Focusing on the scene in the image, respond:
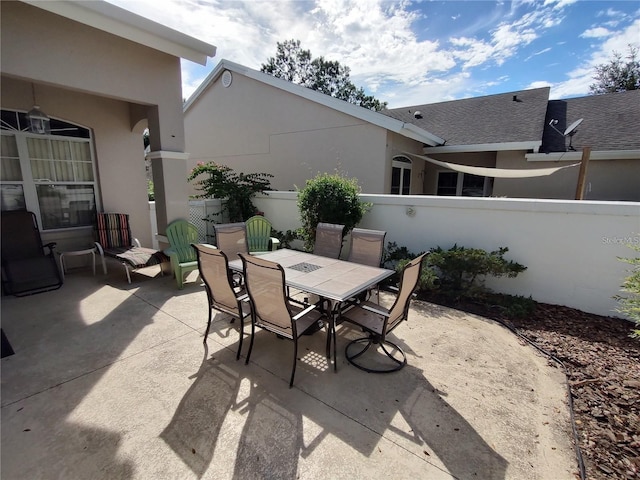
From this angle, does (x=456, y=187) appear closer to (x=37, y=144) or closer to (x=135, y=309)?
(x=135, y=309)

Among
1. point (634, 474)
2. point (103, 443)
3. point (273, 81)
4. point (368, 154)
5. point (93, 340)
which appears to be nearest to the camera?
point (634, 474)

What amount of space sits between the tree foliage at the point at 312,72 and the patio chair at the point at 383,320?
104 feet

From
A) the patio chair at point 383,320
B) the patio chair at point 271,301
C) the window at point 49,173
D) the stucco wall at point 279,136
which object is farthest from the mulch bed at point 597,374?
the window at point 49,173

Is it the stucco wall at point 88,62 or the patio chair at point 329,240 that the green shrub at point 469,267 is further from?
the stucco wall at point 88,62

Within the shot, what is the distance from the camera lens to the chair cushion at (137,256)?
5.49 m

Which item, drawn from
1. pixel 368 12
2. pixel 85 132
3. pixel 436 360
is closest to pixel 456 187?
pixel 368 12

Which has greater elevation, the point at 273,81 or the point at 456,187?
the point at 273,81

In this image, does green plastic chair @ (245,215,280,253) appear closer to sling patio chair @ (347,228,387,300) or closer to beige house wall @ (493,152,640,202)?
sling patio chair @ (347,228,387,300)

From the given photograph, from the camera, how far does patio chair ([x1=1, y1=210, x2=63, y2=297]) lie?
508cm

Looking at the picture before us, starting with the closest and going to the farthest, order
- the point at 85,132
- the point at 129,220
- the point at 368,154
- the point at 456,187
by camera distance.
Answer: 1. the point at 85,132
2. the point at 129,220
3. the point at 368,154
4. the point at 456,187

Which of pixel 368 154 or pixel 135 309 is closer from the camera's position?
pixel 135 309

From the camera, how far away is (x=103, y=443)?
2.23 m

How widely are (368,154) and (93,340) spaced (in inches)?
310

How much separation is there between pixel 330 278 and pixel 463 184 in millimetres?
9494
